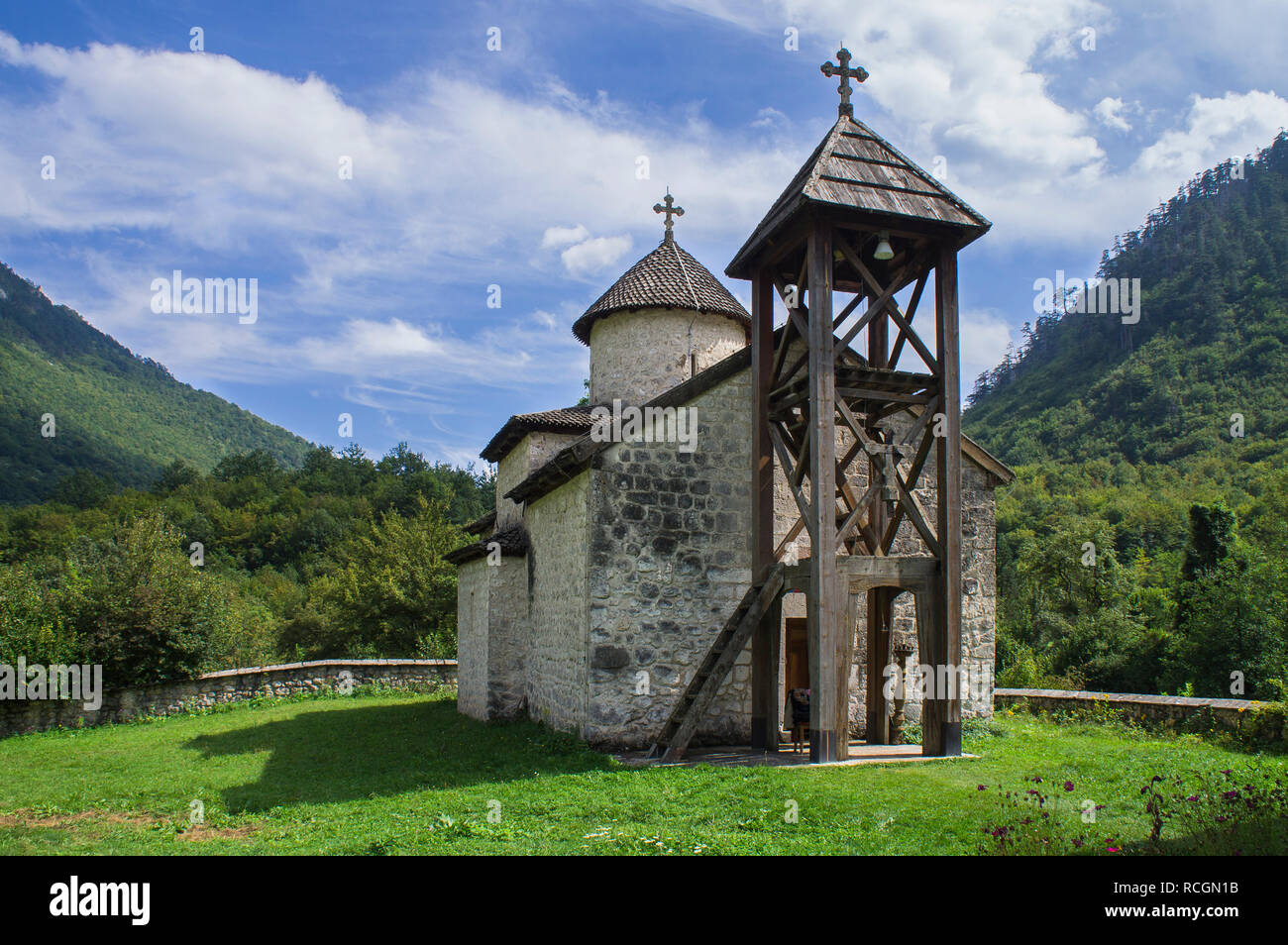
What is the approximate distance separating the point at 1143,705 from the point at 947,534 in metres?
5.86

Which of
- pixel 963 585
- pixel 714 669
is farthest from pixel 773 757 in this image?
pixel 963 585

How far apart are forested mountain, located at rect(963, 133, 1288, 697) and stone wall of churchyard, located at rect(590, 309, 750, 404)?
6008 mm

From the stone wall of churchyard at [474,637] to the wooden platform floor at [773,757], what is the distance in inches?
217

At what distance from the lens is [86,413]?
7069 cm

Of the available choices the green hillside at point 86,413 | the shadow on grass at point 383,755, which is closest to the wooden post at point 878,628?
the shadow on grass at point 383,755

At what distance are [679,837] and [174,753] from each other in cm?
1078

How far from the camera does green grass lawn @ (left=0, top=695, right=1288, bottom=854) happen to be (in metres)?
6.52

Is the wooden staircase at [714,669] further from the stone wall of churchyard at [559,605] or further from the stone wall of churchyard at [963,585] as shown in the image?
the stone wall of churchyard at [963,585]

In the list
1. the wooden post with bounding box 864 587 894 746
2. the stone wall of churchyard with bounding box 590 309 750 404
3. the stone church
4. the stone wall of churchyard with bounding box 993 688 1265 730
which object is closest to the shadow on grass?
the stone church

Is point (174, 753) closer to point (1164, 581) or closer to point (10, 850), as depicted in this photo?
point (10, 850)

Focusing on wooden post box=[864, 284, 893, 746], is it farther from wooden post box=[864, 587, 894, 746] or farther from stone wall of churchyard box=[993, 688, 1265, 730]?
stone wall of churchyard box=[993, 688, 1265, 730]

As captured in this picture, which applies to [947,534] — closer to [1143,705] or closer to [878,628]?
[878,628]

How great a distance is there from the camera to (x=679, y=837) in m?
6.52
